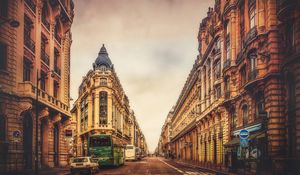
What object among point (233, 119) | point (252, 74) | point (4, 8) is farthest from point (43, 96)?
point (233, 119)

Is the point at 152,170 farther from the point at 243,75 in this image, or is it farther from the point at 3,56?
the point at 3,56

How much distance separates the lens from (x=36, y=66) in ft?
135

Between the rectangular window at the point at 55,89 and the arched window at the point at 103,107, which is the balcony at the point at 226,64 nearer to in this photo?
the rectangular window at the point at 55,89

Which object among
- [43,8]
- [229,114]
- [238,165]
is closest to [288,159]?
[238,165]

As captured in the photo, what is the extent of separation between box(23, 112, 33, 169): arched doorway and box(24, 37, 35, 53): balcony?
5550mm

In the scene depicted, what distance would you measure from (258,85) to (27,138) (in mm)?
19784

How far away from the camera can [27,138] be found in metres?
40.0

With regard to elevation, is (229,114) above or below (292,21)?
below

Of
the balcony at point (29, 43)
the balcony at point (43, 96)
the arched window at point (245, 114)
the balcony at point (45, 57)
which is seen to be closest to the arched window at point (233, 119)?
the arched window at point (245, 114)

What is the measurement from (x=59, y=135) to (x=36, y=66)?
41.8ft

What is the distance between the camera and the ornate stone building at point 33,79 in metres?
33.4

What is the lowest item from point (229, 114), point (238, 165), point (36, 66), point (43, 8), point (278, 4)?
point (238, 165)

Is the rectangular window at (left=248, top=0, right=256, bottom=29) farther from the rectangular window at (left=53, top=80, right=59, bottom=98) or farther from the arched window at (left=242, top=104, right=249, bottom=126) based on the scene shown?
the rectangular window at (left=53, top=80, right=59, bottom=98)

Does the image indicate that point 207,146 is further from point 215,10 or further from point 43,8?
point 43,8
